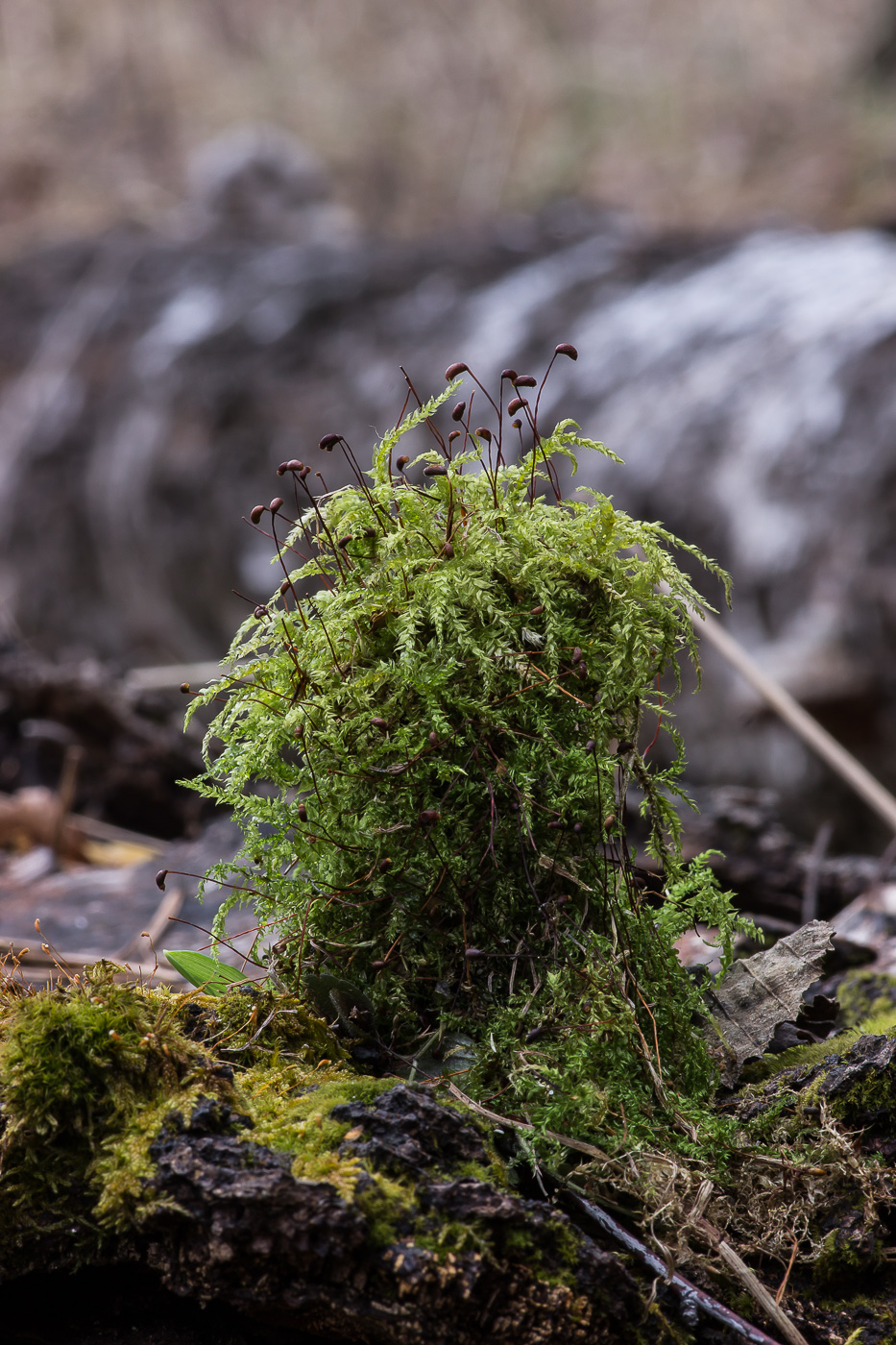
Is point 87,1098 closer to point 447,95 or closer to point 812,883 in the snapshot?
point 812,883

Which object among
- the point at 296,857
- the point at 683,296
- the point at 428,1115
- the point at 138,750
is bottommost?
the point at 428,1115

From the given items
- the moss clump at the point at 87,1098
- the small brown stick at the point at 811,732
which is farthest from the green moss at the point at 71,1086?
the small brown stick at the point at 811,732

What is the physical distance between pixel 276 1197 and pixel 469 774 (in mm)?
543

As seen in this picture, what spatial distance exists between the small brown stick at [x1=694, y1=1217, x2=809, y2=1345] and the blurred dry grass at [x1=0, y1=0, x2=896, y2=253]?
9.96m

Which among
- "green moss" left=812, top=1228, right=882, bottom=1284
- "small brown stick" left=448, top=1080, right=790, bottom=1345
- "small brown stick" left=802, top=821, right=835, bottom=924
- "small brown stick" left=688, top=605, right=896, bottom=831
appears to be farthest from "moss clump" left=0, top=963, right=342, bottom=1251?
"small brown stick" left=688, top=605, right=896, bottom=831

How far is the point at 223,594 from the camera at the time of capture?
5422 millimetres

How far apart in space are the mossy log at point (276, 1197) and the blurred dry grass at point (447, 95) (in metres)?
9.86

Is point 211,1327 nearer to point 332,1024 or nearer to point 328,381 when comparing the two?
point 332,1024

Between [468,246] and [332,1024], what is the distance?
5424 mm

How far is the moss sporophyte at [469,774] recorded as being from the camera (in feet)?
3.99

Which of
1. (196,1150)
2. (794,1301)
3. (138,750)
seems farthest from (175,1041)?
(138,750)

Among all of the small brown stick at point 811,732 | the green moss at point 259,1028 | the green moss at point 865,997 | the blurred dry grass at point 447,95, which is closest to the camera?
the green moss at point 259,1028

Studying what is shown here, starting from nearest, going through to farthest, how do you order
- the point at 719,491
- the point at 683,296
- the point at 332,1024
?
the point at 332,1024
the point at 719,491
the point at 683,296

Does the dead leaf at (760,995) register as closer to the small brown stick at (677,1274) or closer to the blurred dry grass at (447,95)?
the small brown stick at (677,1274)
